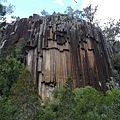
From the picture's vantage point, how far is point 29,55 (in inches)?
1091

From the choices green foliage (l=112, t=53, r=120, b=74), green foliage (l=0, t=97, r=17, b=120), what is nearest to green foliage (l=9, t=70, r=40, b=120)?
green foliage (l=0, t=97, r=17, b=120)

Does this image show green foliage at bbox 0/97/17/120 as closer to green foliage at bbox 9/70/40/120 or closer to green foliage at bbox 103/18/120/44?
green foliage at bbox 9/70/40/120

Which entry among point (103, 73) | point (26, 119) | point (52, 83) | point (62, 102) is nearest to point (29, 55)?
point (52, 83)

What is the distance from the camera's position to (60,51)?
27094 millimetres

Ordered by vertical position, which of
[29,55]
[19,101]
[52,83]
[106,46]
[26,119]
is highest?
[106,46]

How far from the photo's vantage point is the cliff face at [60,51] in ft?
85.0

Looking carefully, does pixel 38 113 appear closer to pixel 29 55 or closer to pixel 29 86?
pixel 29 86

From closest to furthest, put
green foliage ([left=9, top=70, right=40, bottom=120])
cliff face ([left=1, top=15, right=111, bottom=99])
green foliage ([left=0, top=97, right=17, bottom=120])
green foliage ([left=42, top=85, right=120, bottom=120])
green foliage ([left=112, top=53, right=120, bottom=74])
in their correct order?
green foliage ([left=42, top=85, right=120, bottom=120]), green foliage ([left=9, top=70, right=40, bottom=120]), green foliage ([left=0, top=97, right=17, bottom=120]), cliff face ([left=1, top=15, right=111, bottom=99]), green foliage ([left=112, top=53, right=120, bottom=74])

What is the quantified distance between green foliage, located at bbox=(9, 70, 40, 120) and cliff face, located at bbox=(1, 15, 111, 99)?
32.2 feet

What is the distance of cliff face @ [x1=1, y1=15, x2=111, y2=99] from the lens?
85.0ft

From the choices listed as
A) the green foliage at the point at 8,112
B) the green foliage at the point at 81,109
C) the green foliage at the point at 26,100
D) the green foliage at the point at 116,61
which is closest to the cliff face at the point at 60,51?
the green foliage at the point at 116,61

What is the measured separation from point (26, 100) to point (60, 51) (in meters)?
13.0

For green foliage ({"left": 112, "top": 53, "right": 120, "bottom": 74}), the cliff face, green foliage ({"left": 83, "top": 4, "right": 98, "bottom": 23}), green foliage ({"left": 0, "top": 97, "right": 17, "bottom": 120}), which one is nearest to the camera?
green foliage ({"left": 0, "top": 97, "right": 17, "bottom": 120})

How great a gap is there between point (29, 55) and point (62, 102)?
1240cm
